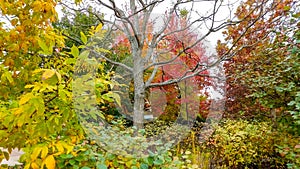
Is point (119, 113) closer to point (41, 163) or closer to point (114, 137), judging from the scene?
point (114, 137)

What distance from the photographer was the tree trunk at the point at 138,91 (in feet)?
8.57

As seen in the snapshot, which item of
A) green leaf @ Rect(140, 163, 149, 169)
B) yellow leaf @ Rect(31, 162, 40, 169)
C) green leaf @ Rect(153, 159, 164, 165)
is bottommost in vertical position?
green leaf @ Rect(140, 163, 149, 169)

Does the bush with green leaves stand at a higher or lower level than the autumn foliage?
lower

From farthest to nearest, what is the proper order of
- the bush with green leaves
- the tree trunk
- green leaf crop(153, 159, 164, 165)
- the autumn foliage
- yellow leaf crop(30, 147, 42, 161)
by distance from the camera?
the bush with green leaves < the autumn foliage < the tree trunk < green leaf crop(153, 159, 164, 165) < yellow leaf crop(30, 147, 42, 161)

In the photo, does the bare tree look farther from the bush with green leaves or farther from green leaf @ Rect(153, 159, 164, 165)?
green leaf @ Rect(153, 159, 164, 165)

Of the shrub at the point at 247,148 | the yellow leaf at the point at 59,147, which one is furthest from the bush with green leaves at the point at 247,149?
the yellow leaf at the point at 59,147

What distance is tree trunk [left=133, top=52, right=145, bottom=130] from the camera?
261cm

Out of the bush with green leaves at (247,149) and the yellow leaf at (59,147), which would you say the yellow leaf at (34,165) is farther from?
the bush with green leaves at (247,149)

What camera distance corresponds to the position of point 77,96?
1.02 m

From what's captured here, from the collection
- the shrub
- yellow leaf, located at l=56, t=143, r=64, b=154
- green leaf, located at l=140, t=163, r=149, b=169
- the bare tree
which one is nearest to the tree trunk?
the bare tree

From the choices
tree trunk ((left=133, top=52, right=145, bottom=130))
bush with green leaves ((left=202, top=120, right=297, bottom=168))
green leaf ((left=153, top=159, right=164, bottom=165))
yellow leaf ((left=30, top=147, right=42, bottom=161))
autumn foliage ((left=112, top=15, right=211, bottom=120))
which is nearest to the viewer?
yellow leaf ((left=30, top=147, right=42, bottom=161))

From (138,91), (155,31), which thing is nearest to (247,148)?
(138,91)

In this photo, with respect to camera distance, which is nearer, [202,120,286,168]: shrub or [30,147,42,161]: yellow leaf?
[30,147,42,161]: yellow leaf

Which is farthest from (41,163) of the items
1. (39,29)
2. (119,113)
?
(119,113)
